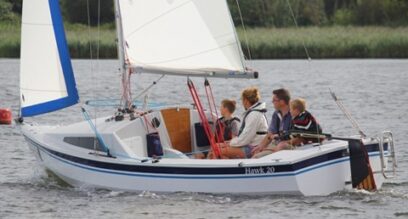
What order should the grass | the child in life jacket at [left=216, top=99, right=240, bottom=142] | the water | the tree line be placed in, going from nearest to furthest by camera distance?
the water < the child in life jacket at [left=216, top=99, right=240, bottom=142] < the grass < the tree line

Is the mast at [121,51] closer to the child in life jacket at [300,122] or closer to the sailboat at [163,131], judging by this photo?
the sailboat at [163,131]

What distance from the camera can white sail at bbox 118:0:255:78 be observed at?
53.4 feet

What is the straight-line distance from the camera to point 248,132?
15859mm

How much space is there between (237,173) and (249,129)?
85 cm

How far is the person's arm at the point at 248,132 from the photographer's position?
15.9 m

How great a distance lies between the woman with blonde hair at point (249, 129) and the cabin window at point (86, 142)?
4.97 ft

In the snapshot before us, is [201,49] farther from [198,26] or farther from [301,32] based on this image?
[301,32]

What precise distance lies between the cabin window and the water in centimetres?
53

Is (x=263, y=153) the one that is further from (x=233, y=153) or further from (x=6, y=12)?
(x=6, y=12)

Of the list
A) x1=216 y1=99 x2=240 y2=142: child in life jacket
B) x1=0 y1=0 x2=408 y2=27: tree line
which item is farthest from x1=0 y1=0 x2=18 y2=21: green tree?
x1=216 y1=99 x2=240 y2=142: child in life jacket

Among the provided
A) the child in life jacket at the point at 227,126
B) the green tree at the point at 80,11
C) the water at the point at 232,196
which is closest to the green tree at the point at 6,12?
the green tree at the point at 80,11

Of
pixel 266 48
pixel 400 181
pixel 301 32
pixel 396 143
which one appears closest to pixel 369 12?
pixel 301 32

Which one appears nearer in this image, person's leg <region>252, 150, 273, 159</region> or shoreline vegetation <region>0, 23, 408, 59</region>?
person's leg <region>252, 150, 273, 159</region>

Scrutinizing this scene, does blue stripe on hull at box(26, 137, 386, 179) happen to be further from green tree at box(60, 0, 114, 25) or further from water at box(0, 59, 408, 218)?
green tree at box(60, 0, 114, 25)
